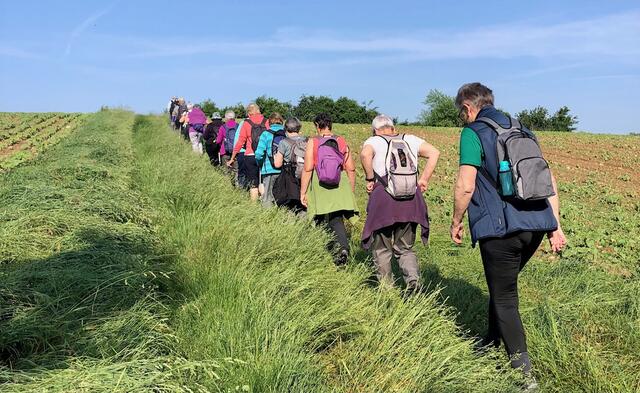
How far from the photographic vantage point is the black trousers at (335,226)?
550cm

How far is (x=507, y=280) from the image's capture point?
3.28 m

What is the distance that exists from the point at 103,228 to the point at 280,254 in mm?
1674

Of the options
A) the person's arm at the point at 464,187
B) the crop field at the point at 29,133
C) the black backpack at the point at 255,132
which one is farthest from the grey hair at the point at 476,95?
the crop field at the point at 29,133

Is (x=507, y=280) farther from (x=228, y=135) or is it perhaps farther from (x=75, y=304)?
(x=228, y=135)

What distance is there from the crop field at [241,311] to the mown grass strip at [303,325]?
0.04 feet

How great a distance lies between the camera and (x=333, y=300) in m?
3.69

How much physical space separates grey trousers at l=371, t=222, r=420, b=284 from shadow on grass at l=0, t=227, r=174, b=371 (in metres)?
1.96

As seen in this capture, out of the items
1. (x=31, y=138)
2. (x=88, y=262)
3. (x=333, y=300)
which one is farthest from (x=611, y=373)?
(x=31, y=138)

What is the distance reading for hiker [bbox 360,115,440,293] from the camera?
4320 millimetres

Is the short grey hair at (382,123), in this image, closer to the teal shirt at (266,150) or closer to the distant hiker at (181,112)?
the teal shirt at (266,150)

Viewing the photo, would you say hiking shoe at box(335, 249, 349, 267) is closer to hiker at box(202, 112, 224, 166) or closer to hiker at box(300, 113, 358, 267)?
hiker at box(300, 113, 358, 267)

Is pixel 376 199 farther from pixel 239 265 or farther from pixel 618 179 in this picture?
pixel 618 179

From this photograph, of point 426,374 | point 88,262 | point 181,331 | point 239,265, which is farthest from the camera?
point 239,265

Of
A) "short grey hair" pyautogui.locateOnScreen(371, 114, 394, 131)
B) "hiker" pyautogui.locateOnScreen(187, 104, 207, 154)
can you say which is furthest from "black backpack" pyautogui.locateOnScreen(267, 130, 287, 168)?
"hiker" pyautogui.locateOnScreen(187, 104, 207, 154)
